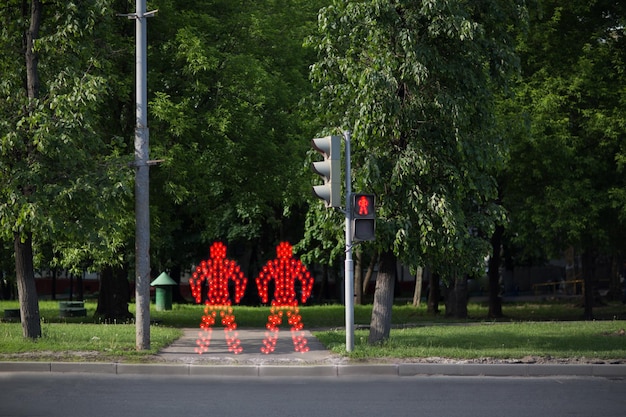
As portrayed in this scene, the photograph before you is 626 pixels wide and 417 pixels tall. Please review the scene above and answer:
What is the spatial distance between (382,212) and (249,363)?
167 inches

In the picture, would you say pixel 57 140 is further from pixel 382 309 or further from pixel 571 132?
pixel 571 132

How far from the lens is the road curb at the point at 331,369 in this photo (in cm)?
1501

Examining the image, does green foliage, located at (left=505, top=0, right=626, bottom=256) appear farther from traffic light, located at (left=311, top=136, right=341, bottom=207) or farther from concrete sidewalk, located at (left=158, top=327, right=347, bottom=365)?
traffic light, located at (left=311, top=136, right=341, bottom=207)

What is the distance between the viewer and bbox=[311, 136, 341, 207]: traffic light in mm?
16719

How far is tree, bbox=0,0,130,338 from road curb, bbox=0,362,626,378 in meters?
3.21

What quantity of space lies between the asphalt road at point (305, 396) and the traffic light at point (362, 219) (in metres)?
3.08

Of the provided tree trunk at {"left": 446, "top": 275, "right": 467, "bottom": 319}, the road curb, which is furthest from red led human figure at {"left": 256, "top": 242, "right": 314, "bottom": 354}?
→ tree trunk at {"left": 446, "top": 275, "right": 467, "bottom": 319}

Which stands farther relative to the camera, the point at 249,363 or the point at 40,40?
the point at 40,40

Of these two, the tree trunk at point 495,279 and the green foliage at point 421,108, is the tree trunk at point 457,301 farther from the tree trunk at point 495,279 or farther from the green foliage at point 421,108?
the green foliage at point 421,108

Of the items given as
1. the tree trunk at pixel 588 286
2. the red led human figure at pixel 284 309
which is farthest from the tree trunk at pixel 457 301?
the red led human figure at pixel 284 309

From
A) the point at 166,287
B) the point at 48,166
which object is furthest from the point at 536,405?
the point at 166,287

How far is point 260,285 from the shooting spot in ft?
160

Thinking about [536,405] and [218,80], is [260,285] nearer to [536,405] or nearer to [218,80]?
[218,80]

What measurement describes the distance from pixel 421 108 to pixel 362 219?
259 cm
